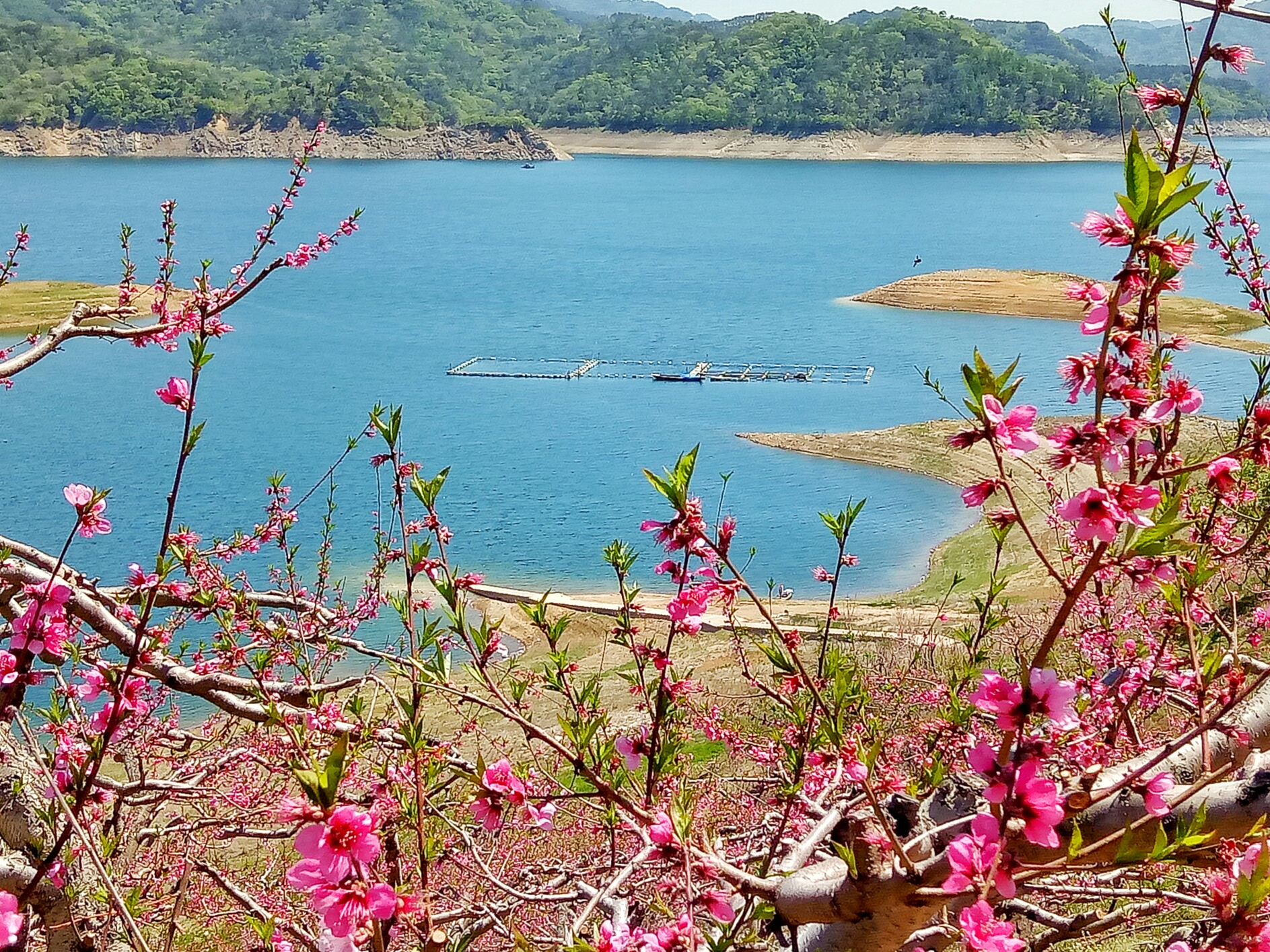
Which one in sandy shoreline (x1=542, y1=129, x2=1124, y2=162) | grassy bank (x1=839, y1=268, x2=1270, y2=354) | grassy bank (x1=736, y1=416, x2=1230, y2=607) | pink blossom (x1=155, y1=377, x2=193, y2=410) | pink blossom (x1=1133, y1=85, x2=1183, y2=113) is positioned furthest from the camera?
sandy shoreline (x1=542, y1=129, x2=1124, y2=162)

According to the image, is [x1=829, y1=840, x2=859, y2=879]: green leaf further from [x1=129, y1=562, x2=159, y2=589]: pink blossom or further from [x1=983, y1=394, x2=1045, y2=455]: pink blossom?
[x1=129, y1=562, x2=159, y2=589]: pink blossom

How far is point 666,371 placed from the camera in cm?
3362

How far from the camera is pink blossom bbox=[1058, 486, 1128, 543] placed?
1.30m

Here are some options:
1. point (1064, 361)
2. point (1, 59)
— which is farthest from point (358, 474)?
point (1, 59)

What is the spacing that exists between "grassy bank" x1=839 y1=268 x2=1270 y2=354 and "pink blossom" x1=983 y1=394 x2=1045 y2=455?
35.9 meters

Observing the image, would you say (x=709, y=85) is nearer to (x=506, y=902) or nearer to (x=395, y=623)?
(x=395, y=623)

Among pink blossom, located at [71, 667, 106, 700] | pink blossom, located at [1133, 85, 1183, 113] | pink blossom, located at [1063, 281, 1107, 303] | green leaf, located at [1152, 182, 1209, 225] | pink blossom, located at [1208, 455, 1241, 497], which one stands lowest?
pink blossom, located at [71, 667, 106, 700]

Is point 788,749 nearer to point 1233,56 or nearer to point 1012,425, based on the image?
point 1012,425

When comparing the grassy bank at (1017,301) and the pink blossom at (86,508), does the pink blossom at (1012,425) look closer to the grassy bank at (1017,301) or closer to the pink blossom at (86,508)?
the pink blossom at (86,508)

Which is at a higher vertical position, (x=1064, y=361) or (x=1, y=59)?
(x=1, y=59)

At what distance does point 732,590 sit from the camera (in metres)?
1.90

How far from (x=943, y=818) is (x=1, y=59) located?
481 feet

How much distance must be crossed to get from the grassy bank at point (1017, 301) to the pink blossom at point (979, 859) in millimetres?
35864

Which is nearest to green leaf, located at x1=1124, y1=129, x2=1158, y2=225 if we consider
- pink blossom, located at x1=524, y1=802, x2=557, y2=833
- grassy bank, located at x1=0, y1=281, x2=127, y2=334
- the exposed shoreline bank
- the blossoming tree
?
the blossoming tree
